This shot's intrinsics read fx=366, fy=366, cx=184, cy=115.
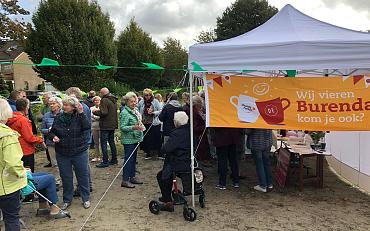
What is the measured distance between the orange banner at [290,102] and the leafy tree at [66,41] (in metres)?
15.8

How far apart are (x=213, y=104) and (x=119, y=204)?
2.04 m

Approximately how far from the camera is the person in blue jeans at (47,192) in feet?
15.2

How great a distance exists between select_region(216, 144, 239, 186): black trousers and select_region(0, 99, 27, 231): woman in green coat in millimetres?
3156

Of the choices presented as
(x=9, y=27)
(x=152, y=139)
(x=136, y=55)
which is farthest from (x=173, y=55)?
(x=152, y=139)

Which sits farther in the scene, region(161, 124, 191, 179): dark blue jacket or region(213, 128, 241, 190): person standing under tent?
region(213, 128, 241, 190): person standing under tent

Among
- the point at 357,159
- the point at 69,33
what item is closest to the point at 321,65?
the point at 357,159

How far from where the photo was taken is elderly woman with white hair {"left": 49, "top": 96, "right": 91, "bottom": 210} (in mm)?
4914

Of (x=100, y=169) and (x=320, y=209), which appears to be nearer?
(x=320, y=209)

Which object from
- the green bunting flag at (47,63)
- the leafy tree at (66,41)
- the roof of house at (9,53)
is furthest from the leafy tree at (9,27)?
the roof of house at (9,53)

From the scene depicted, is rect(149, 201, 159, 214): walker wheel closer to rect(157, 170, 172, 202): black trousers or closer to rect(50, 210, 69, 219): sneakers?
rect(157, 170, 172, 202): black trousers

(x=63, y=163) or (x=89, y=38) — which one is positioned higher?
(x=89, y=38)

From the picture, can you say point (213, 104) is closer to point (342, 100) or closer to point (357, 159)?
point (342, 100)

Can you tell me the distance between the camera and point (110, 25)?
2241cm

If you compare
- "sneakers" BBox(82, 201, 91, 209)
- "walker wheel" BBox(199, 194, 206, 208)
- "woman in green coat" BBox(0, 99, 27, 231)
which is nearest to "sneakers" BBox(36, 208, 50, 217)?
"sneakers" BBox(82, 201, 91, 209)
